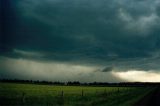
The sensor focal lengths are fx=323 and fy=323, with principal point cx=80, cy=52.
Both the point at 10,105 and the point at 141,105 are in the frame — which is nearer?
the point at 10,105

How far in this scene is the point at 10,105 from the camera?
29.7 m

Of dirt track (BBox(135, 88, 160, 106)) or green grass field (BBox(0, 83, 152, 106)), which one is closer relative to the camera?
dirt track (BBox(135, 88, 160, 106))

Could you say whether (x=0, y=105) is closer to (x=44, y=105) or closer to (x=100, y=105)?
(x=44, y=105)

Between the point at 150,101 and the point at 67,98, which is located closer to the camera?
the point at 150,101

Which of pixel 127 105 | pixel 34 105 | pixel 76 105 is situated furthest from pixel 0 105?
pixel 127 105

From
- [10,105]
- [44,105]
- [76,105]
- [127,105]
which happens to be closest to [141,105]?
[127,105]

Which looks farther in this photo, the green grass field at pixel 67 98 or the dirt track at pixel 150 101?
the green grass field at pixel 67 98

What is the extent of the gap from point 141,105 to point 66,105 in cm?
735

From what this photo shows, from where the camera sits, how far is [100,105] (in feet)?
110

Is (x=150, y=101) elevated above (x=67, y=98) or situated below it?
below

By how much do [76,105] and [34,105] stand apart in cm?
427

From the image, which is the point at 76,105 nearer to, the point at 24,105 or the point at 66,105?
the point at 66,105

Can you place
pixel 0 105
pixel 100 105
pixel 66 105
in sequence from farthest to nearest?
pixel 100 105
pixel 66 105
pixel 0 105

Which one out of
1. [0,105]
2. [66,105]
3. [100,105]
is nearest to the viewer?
[0,105]
